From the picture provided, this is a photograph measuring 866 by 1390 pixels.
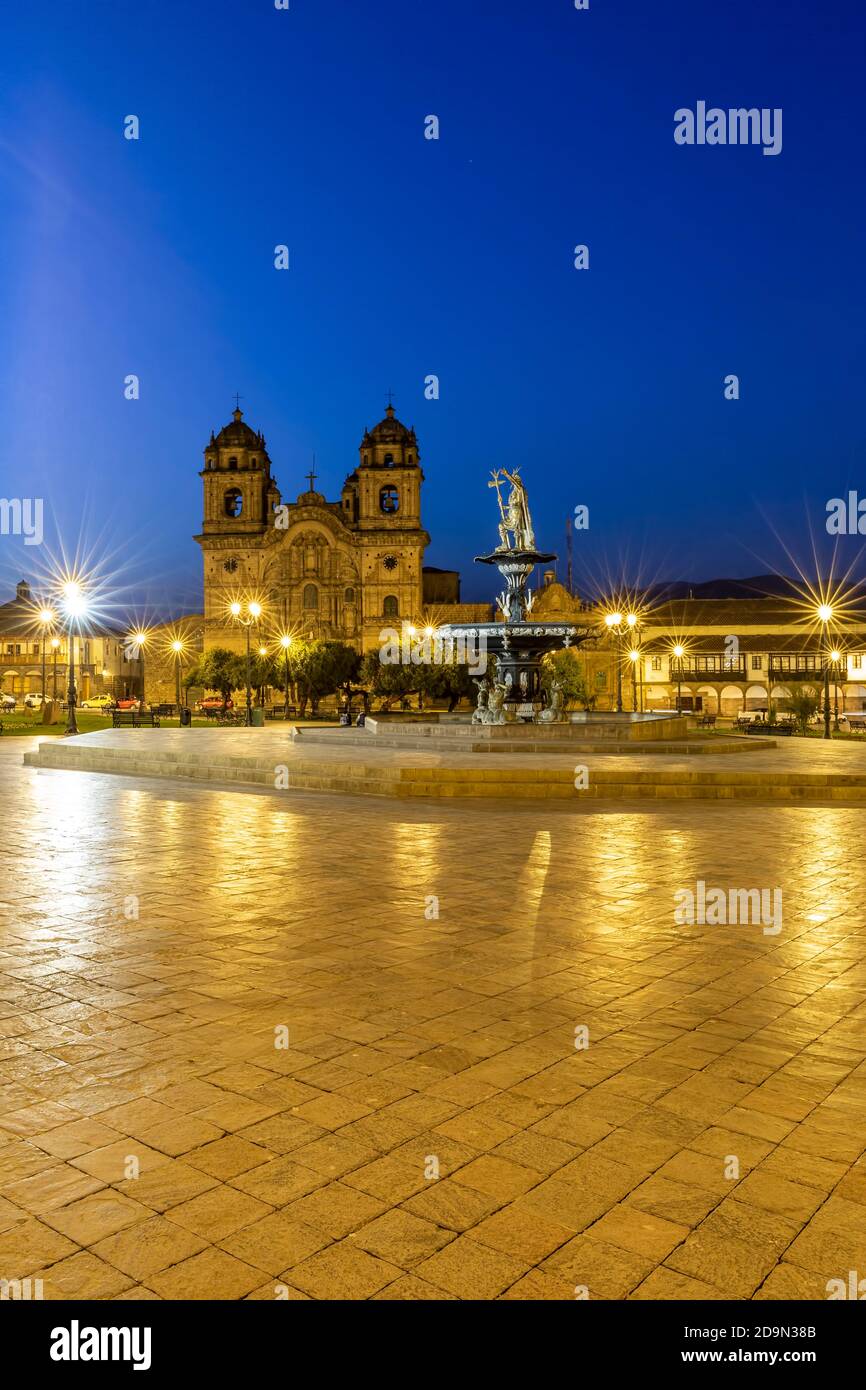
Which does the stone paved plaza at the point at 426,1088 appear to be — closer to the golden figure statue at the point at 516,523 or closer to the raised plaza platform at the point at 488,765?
the raised plaza platform at the point at 488,765

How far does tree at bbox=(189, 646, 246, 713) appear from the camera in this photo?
52156 millimetres

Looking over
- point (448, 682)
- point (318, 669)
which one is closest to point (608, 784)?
point (448, 682)

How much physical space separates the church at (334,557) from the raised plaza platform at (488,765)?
159 feet

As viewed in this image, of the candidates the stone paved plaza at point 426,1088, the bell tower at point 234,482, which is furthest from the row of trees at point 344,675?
the stone paved plaza at point 426,1088

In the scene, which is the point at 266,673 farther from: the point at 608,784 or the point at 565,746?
the point at 608,784

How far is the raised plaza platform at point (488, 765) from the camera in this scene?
42.2 feet

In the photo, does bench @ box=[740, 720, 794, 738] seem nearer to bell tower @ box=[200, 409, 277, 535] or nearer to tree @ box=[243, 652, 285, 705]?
tree @ box=[243, 652, 285, 705]

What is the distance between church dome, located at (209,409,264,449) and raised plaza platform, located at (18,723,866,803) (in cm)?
5518

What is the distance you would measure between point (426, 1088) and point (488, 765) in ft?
34.2

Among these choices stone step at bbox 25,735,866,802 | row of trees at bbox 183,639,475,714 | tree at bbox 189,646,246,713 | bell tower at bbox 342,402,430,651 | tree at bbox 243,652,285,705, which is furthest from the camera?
bell tower at bbox 342,402,430,651

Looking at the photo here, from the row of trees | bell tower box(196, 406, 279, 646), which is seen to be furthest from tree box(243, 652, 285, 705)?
bell tower box(196, 406, 279, 646)

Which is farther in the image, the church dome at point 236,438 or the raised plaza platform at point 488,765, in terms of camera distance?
the church dome at point 236,438
